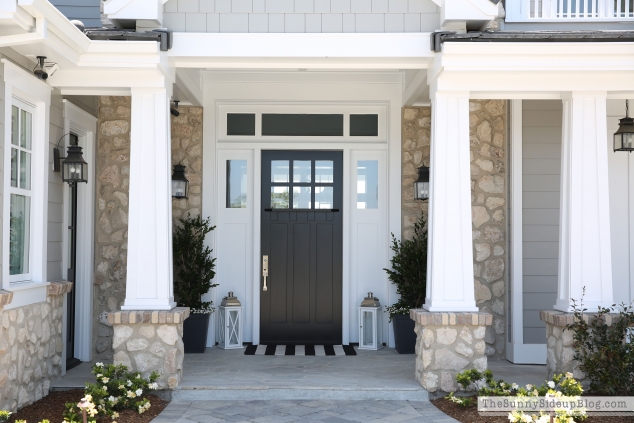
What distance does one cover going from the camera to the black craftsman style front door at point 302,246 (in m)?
7.96

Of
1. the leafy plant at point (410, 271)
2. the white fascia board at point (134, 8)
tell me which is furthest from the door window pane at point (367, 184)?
the white fascia board at point (134, 8)

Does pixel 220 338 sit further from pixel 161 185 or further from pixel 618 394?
pixel 618 394

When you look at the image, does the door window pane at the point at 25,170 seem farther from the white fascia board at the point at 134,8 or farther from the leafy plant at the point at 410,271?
the leafy plant at the point at 410,271

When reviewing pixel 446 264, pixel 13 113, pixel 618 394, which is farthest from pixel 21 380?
pixel 618 394

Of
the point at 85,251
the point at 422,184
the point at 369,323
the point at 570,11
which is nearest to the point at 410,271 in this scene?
the point at 369,323

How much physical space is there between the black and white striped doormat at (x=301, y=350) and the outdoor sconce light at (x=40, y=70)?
3.54 meters

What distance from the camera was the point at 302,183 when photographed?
315 inches

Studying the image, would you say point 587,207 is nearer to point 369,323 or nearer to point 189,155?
point 369,323

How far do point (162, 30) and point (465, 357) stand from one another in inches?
145

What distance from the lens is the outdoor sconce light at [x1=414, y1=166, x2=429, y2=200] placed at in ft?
24.6

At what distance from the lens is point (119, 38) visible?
5523mm

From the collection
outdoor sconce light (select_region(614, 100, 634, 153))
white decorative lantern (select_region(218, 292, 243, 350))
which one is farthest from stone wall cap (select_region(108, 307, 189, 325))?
outdoor sconce light (select_region(614, 100, 634, 153))

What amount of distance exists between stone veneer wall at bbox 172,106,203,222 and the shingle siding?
2.08 meters

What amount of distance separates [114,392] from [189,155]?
3.25 metres
